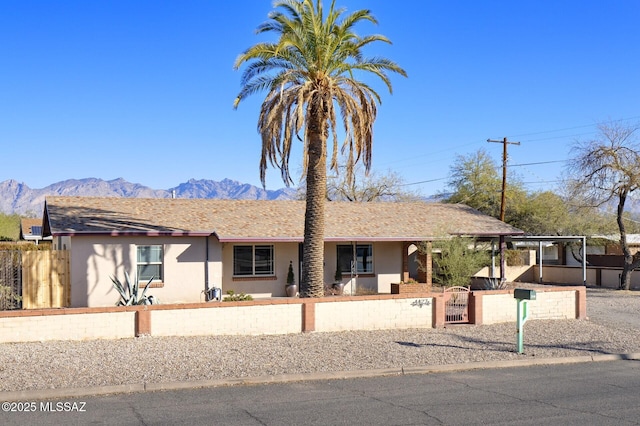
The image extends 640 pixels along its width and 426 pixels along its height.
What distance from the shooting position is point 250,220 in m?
28.2

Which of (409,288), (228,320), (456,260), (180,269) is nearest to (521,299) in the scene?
(228,320)

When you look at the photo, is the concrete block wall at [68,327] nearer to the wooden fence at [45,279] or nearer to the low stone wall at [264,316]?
the low stone wall at [264,316]

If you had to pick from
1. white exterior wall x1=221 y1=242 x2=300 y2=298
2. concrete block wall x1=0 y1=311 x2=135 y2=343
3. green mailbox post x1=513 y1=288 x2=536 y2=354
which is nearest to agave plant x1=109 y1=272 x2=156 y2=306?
white exterior wall x1=221 y1=242 x2=300 y2=298

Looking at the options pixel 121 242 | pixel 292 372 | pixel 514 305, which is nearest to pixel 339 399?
pixel 292 372

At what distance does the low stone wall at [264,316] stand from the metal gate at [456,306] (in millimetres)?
226

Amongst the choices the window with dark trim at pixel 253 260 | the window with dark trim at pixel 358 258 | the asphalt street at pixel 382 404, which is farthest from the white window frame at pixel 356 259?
the asphalt street at pixel 382 404

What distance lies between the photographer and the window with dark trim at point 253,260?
88.9 ft

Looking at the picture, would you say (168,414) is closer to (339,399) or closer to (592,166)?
(339,399)

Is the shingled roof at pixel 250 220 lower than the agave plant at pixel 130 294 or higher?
higher

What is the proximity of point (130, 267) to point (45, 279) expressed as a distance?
2798 mm

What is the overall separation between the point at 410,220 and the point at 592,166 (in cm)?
942

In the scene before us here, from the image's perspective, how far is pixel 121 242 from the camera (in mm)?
24125

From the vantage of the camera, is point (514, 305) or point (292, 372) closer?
point (292, 372)

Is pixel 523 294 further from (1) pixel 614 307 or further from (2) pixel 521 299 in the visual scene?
(1) pixel 614 307
